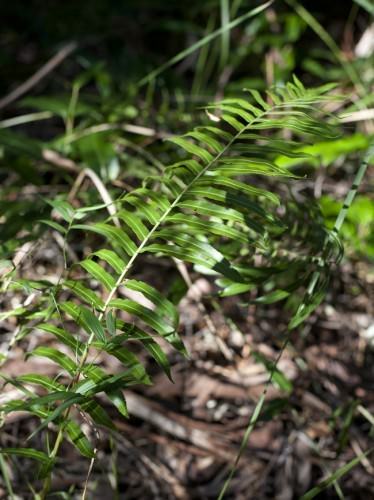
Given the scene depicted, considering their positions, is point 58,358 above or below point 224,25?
below

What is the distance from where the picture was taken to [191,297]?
1.69 metres

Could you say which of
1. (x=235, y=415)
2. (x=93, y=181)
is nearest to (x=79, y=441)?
(x=235, y=415)

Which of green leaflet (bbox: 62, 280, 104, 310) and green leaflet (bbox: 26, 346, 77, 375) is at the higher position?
green leaflet (bbox: 62, 280, 104, 310)

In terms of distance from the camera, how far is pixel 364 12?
3170 millimetres

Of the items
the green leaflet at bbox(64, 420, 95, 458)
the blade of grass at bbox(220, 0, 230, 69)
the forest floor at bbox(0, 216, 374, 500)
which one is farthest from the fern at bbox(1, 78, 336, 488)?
the blade of grass at bbox(220, 0, 230, 69)

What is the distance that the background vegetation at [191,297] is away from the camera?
1.02 m

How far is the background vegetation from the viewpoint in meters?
1.02

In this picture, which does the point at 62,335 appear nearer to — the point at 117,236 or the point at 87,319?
the point at 87,319

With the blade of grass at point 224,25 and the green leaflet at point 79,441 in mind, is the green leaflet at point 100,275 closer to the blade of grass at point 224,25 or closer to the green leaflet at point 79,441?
the green leaflet at point 79,441

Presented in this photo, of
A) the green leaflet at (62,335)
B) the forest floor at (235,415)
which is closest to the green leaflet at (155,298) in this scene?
the green leaflet at (62,335)

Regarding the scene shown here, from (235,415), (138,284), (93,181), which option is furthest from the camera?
(93,181)

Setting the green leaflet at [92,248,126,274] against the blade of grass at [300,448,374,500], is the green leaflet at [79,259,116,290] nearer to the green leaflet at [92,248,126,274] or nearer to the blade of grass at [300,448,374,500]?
the green leaflet at [92,248,126,274]

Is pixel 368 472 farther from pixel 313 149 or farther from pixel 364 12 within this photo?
pixel 364 12

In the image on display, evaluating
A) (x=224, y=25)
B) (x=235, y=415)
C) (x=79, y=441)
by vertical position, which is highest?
(x=224, y=25)
